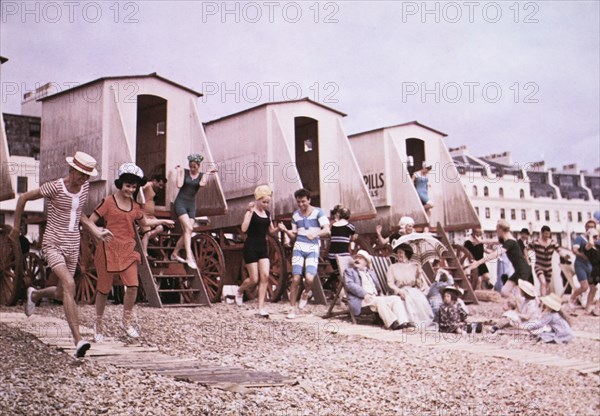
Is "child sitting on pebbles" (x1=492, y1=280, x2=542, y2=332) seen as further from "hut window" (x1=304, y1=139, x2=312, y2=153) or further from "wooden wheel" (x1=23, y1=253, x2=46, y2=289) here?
"wooden wheel" (x1=23, y1=253, x2=46, y2=289)

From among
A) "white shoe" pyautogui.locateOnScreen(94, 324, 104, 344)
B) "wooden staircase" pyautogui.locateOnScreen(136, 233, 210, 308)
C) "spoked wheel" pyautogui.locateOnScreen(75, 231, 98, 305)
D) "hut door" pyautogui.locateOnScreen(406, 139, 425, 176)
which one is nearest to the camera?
"white shoe" pyautogui.locateOnScreen(94, 324, 104, 344)

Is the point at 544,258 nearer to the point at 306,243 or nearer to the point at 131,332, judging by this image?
the point at 306,243

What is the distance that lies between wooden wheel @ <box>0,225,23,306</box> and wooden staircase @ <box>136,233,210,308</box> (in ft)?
5.00

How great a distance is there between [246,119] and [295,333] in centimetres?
491

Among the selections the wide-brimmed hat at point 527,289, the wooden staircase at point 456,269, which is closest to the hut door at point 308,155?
the wooden staircase at point 456,269

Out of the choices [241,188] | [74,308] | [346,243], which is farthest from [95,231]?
[241,188]

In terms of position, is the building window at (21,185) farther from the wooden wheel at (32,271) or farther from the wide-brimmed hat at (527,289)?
the wide-brimmed hat at (527,289)

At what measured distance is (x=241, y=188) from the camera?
Answer: 11.1 meters

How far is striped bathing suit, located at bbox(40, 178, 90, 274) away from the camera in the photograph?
4664 millimetres

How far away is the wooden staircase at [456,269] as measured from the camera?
11727 mm

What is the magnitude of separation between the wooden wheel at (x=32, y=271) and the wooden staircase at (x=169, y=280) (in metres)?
1.37

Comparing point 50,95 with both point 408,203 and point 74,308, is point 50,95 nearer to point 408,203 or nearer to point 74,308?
point 74,308

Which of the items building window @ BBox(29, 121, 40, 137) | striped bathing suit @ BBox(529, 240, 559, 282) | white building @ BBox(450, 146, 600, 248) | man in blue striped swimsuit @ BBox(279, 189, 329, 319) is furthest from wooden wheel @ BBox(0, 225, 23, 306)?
white building @ BBox(450, 146, 600, 248)

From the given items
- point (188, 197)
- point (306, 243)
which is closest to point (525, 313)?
point (306, 243)
